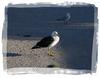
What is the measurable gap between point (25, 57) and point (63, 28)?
266 mm

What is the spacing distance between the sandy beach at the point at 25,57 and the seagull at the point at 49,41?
2cm

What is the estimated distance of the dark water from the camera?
7.68ft

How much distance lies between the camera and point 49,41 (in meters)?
2.47

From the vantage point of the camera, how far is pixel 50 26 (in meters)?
2.34

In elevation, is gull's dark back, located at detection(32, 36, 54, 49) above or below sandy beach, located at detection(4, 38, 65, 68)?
above

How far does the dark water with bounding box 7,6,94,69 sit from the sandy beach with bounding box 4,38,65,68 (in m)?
0.04

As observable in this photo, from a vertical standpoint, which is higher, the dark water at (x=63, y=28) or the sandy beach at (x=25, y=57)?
the dark water at (x=63, y=28)

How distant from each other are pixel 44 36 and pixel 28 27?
0.10m

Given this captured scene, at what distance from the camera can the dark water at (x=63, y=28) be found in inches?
92.2

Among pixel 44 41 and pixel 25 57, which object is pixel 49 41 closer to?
pixel 44 41

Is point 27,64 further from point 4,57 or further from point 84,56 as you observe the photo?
point 84,56

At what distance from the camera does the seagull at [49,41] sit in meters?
2.36

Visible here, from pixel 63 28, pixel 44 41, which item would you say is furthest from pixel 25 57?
pixel 63 28

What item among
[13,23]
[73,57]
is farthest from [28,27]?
[73,57]
